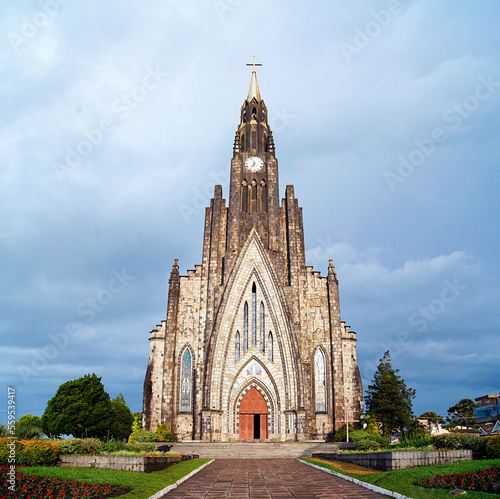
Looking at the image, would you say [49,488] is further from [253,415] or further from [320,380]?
[320,380]

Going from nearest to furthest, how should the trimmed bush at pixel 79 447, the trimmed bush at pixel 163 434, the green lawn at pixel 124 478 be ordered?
the green lawn at pixel 124 478
the trimmed bush at pixel 79 447
the trimmed bush at pixel 163 434

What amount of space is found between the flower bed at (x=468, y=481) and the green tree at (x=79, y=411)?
3576 centimetres

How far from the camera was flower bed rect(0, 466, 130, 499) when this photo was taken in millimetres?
10898

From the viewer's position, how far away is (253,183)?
1753 inches

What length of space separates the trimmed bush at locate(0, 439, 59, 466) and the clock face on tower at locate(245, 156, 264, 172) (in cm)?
3289

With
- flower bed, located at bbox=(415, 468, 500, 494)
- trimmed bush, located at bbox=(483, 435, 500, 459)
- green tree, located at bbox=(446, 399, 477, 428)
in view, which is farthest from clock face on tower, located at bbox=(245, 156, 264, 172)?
green tree, located at bbox=(446, 399, 477, 428)

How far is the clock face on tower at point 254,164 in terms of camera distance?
4506cm

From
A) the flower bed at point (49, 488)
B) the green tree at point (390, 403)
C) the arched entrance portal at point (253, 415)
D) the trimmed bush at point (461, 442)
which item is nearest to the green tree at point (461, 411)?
the green tree at point (390, 403)

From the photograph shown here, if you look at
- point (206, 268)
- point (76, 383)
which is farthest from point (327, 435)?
point (76, 383)

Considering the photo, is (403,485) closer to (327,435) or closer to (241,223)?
(327,435)

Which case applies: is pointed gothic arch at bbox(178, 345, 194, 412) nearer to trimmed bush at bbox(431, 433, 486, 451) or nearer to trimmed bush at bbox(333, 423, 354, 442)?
trimmed bush at bbox(333, 423, 354, 442)

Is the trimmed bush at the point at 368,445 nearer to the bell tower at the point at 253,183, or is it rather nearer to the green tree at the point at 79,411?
the bell tower at the point at 253,183

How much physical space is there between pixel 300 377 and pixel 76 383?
68.5 ft

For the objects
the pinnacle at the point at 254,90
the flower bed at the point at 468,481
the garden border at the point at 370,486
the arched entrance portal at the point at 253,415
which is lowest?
the arched entrance portal at the point at 253,415
